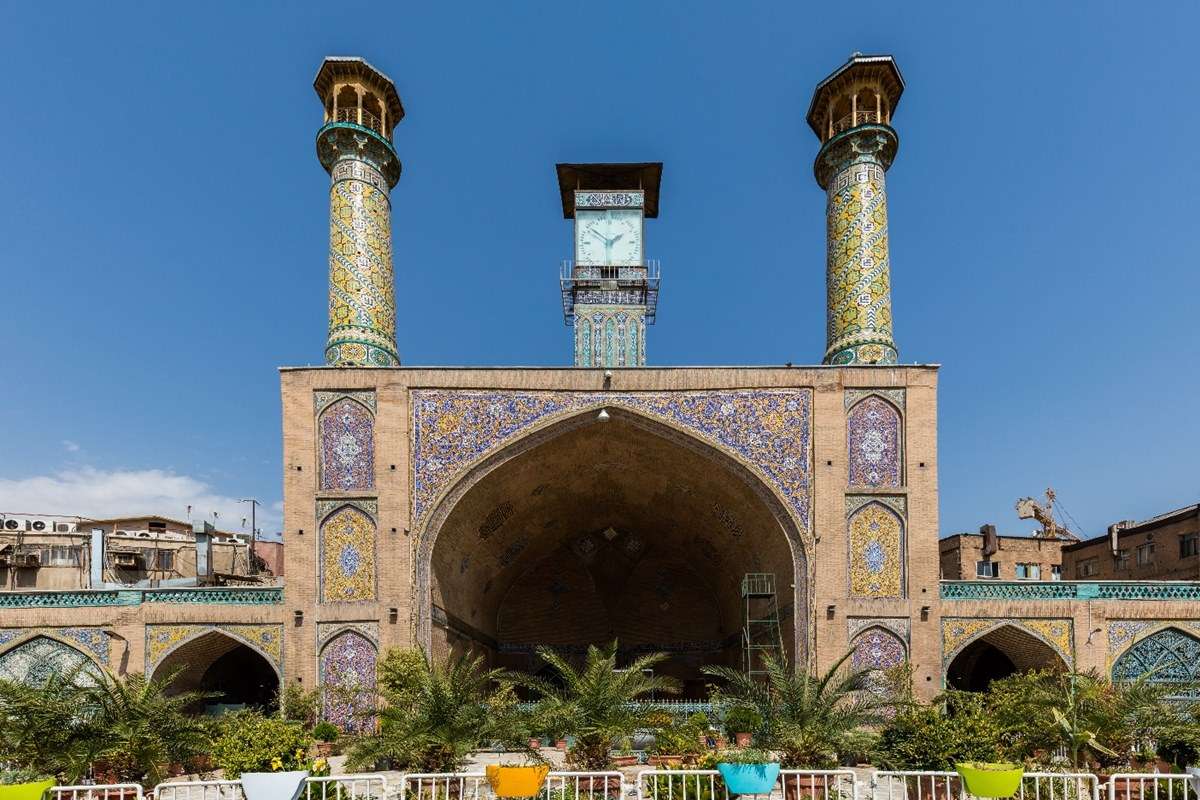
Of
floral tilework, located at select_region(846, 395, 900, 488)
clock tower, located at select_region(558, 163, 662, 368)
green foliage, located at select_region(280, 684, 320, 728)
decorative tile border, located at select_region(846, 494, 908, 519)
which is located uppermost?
clock tower, located at select_region(558, 163, 662, 368)

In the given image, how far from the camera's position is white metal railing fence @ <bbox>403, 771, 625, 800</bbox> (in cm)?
697

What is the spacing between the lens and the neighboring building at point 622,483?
13.0 metres

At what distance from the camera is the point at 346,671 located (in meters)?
12.9

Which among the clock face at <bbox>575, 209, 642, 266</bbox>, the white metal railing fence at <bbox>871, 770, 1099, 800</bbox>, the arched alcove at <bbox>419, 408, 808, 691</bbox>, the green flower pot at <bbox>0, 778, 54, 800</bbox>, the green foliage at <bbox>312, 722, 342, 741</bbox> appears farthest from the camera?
the clock face at <bbox>575, 209, 642, 266</bbox>

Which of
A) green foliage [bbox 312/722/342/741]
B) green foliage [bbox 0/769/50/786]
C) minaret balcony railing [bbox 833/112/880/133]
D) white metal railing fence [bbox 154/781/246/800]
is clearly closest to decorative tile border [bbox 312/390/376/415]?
green foliage [bbox 312/722/342/741]

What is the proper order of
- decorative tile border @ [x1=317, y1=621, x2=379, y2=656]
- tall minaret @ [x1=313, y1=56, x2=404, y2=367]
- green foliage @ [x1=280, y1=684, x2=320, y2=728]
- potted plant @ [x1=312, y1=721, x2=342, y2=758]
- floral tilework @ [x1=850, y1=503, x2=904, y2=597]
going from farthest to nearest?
tall minaret @ [x1=313, y1=56, x2=404, y2=367], floral tilework @ [x1=850, y1=503, x2=904, y2=597], decorative tile border @ [x1=317, y1=621, x2=379, y2=656], green foliage @ [x1=280, y1=684, x2=320, y2=728], potted plant @ [x1=312, y1=721, x2=342, y2=758]

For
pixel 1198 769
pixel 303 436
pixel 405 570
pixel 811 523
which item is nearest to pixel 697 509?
pixel 811 523

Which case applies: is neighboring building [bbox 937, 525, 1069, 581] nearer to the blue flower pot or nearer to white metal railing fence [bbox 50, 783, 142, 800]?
the blue flower pot

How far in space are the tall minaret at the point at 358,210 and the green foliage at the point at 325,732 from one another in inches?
258

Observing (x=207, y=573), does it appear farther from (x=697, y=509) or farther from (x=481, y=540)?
(x=697, y=509)

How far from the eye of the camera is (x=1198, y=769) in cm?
637

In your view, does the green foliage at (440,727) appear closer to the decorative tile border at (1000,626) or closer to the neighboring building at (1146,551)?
the decorative tile border at (1000,626)

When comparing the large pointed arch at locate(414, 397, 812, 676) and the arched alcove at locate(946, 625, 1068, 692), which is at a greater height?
the large pointed arch at locate(414, 397, 812, 676)

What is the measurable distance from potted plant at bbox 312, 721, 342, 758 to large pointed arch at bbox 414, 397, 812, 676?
192 cm
